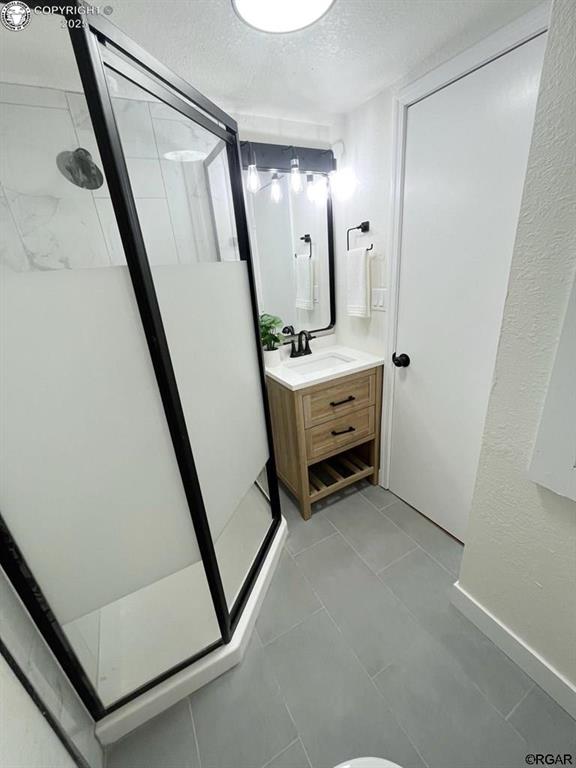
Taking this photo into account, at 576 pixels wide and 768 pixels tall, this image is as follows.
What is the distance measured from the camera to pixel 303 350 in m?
1.94

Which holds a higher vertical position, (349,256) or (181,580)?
(349,256)

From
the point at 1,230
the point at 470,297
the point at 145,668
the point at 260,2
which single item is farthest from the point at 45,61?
the point at 145,668

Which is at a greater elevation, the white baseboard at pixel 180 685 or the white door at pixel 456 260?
the white door at pixel 456 260

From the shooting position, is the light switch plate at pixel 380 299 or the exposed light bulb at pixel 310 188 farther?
the exposed light bulb at pixel 310 188

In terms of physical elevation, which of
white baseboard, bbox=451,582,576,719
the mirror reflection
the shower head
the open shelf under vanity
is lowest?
white baseboard, bbox=451,582,576,719

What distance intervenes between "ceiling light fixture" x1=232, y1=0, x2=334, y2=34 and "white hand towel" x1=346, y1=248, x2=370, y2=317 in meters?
0.86

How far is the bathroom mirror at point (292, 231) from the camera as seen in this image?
1.63m

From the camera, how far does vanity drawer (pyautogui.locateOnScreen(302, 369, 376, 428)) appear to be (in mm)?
1549

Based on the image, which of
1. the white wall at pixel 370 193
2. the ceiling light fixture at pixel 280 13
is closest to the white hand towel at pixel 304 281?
the white wall at pixel 370 193

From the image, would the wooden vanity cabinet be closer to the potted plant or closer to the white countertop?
the white countertop

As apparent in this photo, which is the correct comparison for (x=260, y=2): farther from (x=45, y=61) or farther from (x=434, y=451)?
(x=434, y=451)

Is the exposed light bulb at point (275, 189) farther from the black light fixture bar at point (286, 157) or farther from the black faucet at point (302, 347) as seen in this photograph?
the black faucet at point (302, 347)

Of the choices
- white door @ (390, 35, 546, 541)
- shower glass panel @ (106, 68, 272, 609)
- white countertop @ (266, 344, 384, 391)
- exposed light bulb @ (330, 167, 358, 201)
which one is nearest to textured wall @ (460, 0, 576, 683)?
white door @ (390, 35, 546, 541)

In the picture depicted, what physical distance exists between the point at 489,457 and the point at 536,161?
2.72 feet
